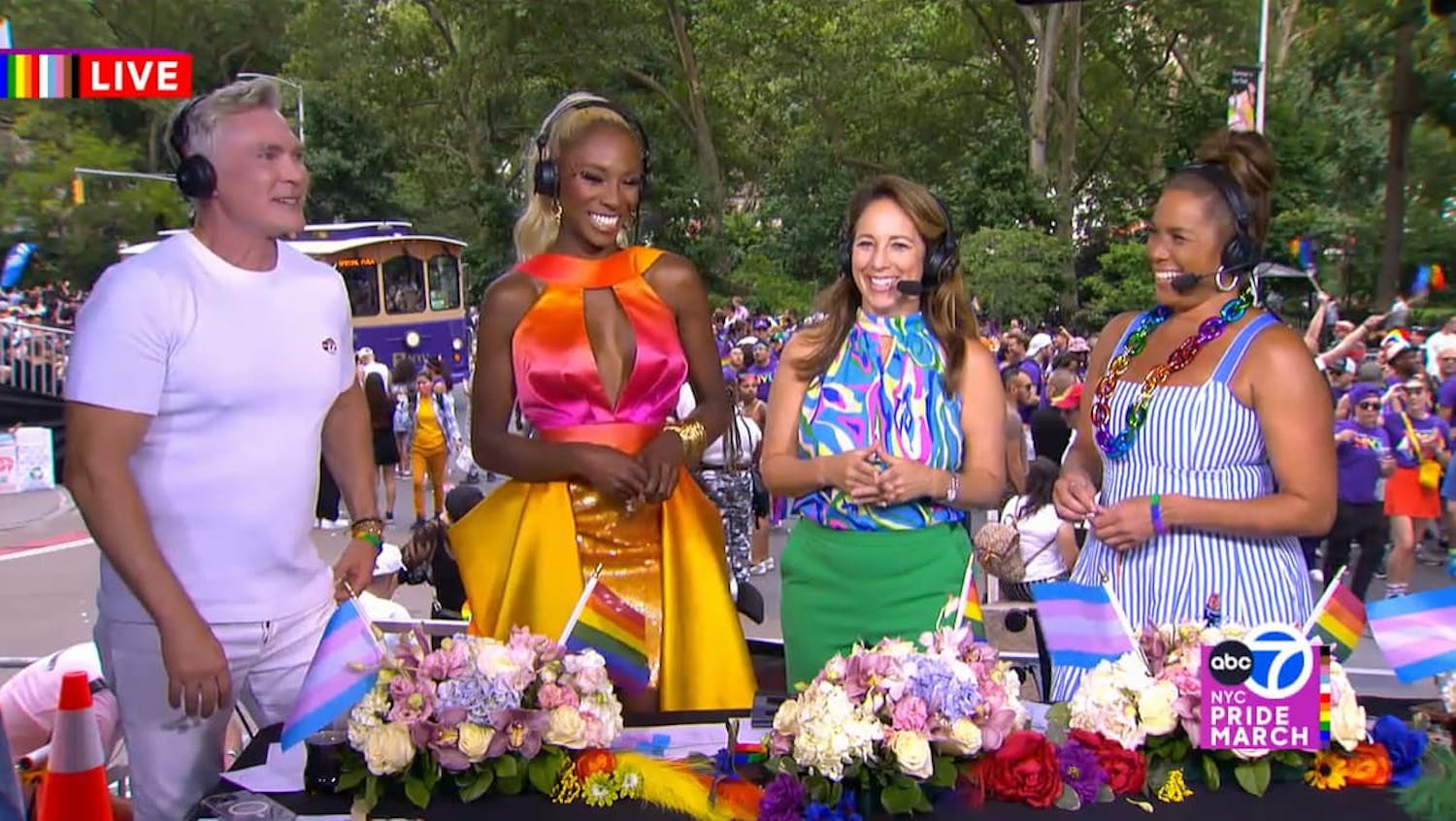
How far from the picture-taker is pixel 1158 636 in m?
2.45

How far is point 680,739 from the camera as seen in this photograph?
8.52ft

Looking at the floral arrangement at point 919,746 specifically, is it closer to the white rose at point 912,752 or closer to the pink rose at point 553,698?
the white rose at point 912,752

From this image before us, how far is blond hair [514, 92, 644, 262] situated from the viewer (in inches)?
121

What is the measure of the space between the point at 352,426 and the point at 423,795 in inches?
39.1

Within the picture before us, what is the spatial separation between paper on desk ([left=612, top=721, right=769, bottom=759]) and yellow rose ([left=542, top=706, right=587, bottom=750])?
193mm

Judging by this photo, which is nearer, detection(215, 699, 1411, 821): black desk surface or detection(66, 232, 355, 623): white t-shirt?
detection(215, 699, 1411, 821): black desk surface

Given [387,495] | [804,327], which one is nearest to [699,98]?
[387,495]

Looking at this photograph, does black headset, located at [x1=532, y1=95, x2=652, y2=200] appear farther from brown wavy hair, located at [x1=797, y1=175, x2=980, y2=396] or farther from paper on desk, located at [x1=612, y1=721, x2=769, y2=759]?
paper on desk, located at [x1=612, y1=721, x2=769, y2=759]

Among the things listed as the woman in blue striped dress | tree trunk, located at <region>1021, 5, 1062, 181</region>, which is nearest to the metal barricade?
the woman in blue striped dress

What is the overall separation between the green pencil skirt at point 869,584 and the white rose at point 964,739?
72 cm

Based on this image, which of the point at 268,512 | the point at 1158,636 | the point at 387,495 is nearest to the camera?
the point at 1158,636

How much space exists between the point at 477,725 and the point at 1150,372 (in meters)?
1.60

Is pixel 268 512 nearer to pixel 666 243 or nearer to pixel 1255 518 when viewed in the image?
pixel 1255 518

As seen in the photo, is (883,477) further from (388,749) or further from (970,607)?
(388,749)
